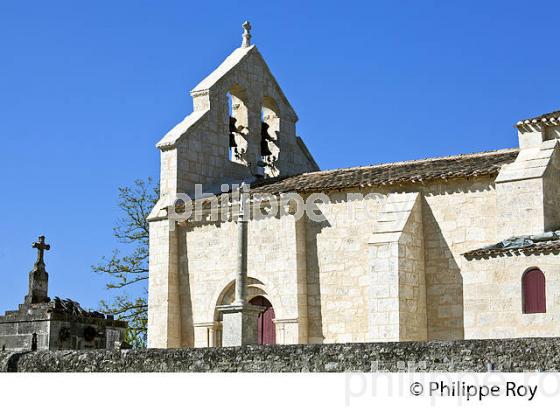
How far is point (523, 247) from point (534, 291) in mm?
899

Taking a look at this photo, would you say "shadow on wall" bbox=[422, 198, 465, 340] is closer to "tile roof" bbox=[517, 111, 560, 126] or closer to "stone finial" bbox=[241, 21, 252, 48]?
"tile roof" bbox=[517, 111, 560, 126]

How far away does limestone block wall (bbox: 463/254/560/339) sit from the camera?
749 inches

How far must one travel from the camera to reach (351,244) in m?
23.2

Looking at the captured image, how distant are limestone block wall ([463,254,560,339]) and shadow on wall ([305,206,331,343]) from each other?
163 inches

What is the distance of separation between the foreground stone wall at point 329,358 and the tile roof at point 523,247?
873cm

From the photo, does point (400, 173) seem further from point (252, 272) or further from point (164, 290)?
point (164, 290)

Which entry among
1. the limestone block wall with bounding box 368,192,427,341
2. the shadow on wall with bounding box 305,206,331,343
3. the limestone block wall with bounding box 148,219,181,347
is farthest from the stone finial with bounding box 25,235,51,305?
the limestone block wall with bounding box 368,192,427,341

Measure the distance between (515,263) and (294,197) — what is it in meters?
6.21

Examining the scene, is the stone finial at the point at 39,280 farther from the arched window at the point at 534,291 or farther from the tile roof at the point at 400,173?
the arched window at the point at 534,291

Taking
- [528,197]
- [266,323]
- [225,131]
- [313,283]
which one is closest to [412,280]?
[313,283]

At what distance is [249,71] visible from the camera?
28.4 metres

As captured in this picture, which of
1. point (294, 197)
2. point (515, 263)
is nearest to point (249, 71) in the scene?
point (294, 197)

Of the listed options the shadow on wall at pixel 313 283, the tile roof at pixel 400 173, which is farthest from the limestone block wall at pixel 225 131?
the shadow on wall at pixel 313 283
